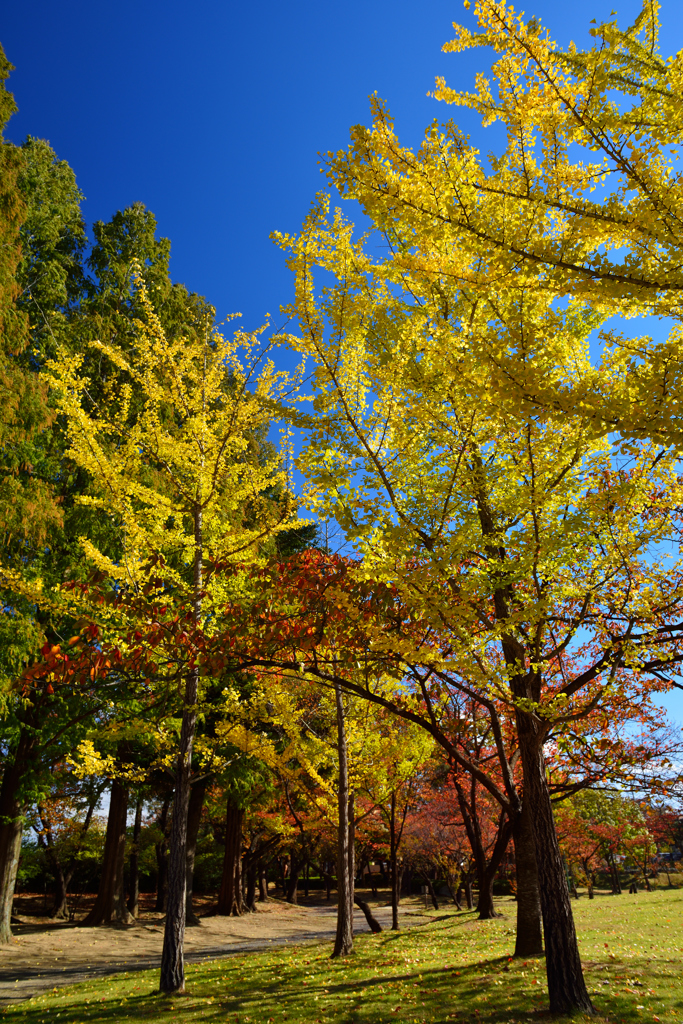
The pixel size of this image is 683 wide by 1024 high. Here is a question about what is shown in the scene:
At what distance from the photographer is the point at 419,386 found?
478cm

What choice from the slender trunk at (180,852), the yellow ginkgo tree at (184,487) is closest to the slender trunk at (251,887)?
the slender trunk at (180,852)

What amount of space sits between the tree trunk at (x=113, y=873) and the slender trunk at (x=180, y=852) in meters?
9.33

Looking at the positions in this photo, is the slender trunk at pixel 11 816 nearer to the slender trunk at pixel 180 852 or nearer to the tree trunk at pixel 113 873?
the tree trunk at pixel 113 873

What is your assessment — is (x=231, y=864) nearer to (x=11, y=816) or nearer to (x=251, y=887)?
(x=251, y=887)

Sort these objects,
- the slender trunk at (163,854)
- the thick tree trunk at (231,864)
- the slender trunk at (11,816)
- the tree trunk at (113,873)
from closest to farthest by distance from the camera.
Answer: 1. the slender trunk at (11,816)
2. the tree trunk at (113,873)
3. the thick tree trunk at (231,864)
4. the slender trunk at (163,854)

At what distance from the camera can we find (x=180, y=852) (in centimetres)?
740

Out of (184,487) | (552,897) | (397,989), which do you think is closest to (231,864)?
(397,989)

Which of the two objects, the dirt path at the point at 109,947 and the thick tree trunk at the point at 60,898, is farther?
the thick tree trunk at the point at 60,898

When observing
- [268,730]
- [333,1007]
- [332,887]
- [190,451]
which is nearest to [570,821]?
[268,730]

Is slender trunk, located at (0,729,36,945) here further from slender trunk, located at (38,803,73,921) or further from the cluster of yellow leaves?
slender trunk, located at (38,803,73,921)

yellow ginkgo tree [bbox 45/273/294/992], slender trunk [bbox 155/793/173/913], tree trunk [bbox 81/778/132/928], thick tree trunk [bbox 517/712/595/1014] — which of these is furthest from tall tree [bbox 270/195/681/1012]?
slender trunk [bbox 155/793/173/913]

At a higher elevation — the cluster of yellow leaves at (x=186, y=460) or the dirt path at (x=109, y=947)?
the cluster of yellow leaves at (x=186, y=460)

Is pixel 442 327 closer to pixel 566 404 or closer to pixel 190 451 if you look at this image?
pixel 566 404

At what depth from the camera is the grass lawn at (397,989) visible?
5.16 metres
